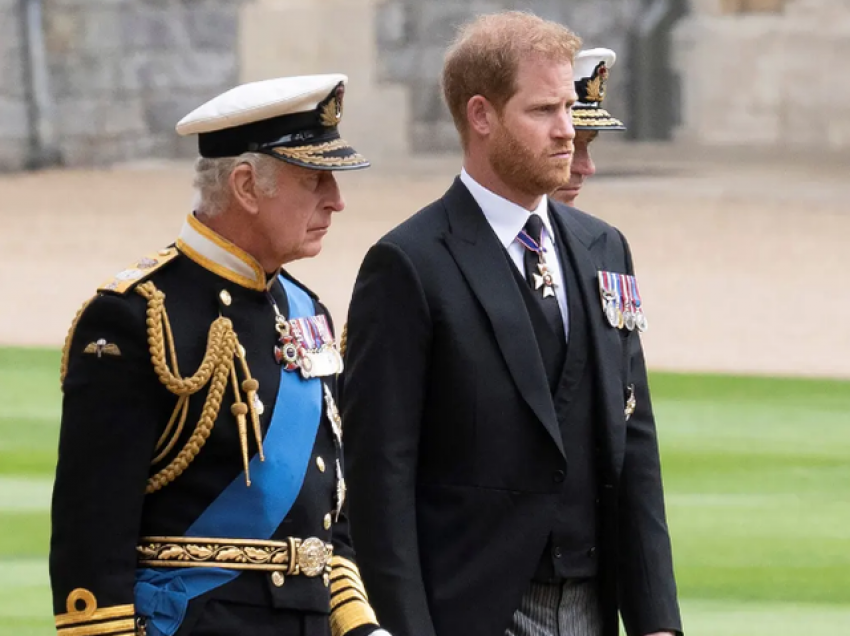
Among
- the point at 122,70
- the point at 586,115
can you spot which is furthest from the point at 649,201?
the point at 586,115

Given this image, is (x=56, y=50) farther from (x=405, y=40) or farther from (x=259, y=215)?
(x=259, y=215)

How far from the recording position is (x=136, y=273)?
10.8ft

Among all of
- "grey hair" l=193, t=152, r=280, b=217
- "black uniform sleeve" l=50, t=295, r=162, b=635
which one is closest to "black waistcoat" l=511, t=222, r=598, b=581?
"grey hair" l=193, t=152, r=280, b=217

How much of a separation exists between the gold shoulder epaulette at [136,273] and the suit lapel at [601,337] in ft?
2.96

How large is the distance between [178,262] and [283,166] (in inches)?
9.1

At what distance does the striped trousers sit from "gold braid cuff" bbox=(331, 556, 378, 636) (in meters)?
0.43

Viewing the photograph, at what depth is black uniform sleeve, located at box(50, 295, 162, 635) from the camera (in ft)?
10.3

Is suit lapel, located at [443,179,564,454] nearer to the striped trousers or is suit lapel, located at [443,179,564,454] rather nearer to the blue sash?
the striped trousers

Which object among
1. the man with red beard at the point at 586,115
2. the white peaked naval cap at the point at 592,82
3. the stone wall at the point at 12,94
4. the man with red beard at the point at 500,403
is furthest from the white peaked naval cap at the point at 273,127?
the stone wall at the point at 12,94

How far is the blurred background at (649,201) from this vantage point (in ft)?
26.0

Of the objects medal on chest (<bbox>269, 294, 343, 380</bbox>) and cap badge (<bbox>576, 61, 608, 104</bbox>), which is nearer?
medal on chest (<bbox>269, 294, 343, 380</bbox>)

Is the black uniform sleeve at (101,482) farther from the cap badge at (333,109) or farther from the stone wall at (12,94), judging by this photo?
the stone wall at (12,94)

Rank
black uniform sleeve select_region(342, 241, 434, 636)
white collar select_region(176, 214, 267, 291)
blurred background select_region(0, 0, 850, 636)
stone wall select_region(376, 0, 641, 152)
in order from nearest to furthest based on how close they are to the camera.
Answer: white collar select_region(176, 214, 267, 291)
black uniform sleeve select_region(342, 241, 434, 636)
blurred background select_region(0, 0, 850, 636)
stone wall select_region(376, 0, 641, 152)

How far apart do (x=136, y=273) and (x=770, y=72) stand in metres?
20.1
